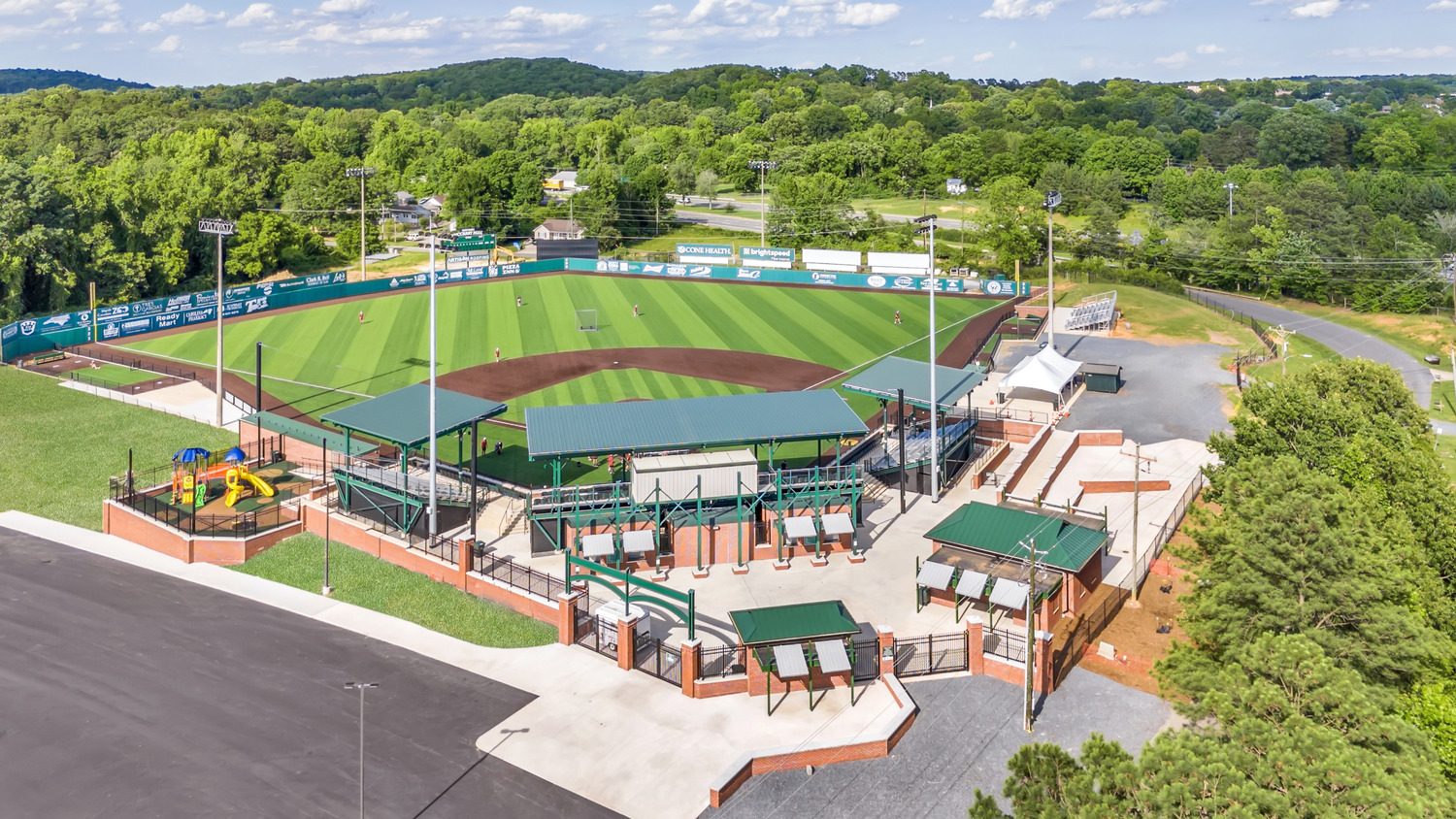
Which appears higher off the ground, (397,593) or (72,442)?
(72,442)

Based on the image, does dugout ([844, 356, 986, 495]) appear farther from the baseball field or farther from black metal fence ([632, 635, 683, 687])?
black metal fence ([632, 635, 683, 687])

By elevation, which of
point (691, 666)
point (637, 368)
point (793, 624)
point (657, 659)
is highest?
point (637, 368)

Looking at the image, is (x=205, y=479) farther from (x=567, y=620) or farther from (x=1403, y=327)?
(x=1403, y=327)

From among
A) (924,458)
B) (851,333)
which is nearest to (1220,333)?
(851,333)

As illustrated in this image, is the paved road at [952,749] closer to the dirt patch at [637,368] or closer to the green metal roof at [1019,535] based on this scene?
the green metal roof at [1019,535]

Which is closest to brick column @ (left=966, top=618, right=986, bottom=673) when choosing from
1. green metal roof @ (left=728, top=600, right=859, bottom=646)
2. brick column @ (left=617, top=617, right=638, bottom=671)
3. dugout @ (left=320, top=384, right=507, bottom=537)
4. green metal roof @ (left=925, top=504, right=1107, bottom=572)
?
green metal roof @ (left=728, top=600, right=859, bottom=646)

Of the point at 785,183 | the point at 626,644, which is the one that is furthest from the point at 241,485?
the point at 785,183
